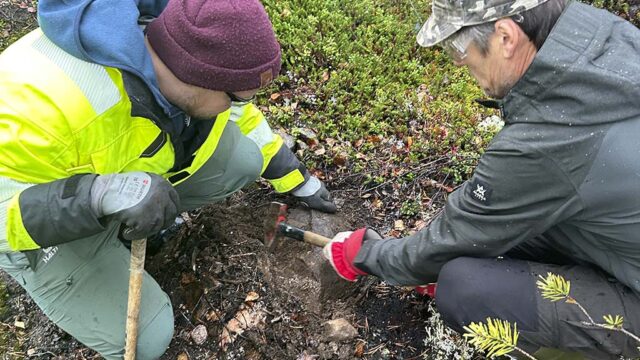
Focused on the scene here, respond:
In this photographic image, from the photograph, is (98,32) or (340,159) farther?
(340,159)

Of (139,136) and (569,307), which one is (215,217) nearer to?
(139,136)

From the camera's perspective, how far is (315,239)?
3.39m

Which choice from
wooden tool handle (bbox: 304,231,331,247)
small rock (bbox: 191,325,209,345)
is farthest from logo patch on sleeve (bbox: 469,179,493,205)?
small rock (bbox: 191,325,209,345)

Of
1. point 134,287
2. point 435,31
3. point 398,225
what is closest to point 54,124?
point 134,287

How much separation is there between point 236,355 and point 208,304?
0.38m

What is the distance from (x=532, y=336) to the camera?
262 centimetres

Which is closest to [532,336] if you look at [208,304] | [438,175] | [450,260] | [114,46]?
[450,260]

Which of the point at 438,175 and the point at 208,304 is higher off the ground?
the point at 438,175

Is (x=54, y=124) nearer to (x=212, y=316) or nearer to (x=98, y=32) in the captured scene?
(x=98, y=32)

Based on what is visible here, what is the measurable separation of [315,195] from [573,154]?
195cm

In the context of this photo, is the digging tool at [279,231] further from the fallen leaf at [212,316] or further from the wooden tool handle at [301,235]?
the fallen leaf at [212,316]

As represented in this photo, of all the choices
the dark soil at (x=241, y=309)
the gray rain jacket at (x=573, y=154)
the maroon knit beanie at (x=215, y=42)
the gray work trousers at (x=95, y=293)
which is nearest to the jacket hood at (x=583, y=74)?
the gray rain jacket at (x=573, y=154)

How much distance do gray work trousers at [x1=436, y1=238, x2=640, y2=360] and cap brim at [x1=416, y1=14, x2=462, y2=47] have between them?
109cm

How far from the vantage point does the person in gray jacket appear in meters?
2.12
